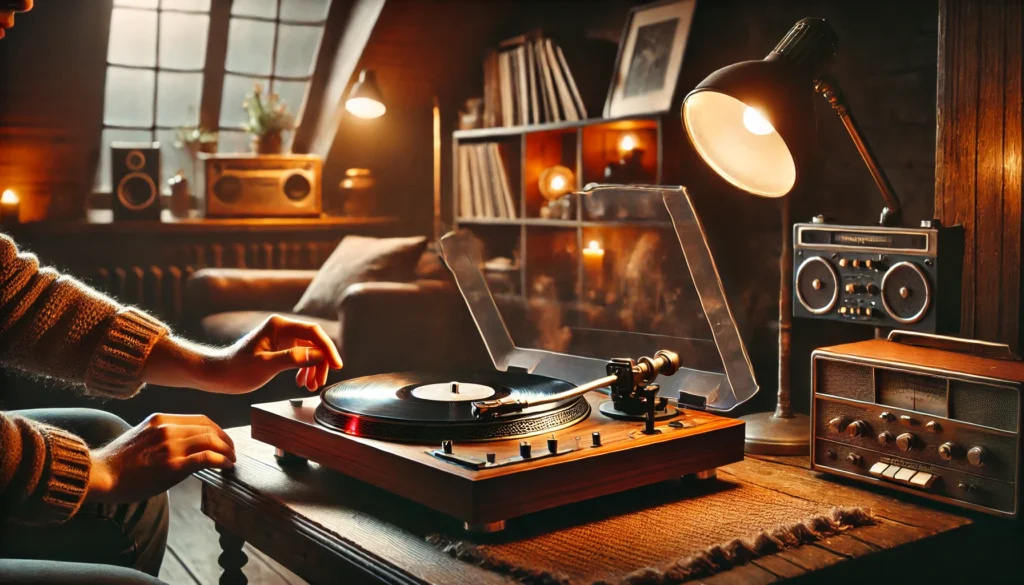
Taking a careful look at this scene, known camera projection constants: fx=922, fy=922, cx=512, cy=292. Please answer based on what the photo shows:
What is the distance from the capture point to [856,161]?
7.82 ft

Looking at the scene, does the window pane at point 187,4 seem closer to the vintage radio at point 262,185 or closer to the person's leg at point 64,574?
the vintage radio at point 262,185

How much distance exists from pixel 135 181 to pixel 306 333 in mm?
3565

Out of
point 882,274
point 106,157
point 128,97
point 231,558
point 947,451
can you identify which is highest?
point 128,97

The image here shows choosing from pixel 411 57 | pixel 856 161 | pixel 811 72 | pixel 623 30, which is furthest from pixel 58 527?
pixel 411 57

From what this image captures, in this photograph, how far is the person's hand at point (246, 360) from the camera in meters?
1.47

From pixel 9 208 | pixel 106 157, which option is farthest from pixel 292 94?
pixel 9 208

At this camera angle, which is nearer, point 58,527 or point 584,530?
point 584,530

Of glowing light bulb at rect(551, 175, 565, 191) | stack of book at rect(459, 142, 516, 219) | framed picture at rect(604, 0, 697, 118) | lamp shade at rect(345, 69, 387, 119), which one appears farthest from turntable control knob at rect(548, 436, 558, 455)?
lamp shade at rect(345, 69, 387, 119)

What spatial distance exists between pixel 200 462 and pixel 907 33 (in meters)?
1.91

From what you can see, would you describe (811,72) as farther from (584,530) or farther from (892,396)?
(584,530)

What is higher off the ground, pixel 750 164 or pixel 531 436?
pixel 750 164

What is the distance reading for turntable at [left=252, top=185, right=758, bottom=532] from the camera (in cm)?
114

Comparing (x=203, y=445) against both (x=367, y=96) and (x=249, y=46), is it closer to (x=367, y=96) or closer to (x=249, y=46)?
(x=367, y=96)

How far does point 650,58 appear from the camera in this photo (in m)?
3.13
